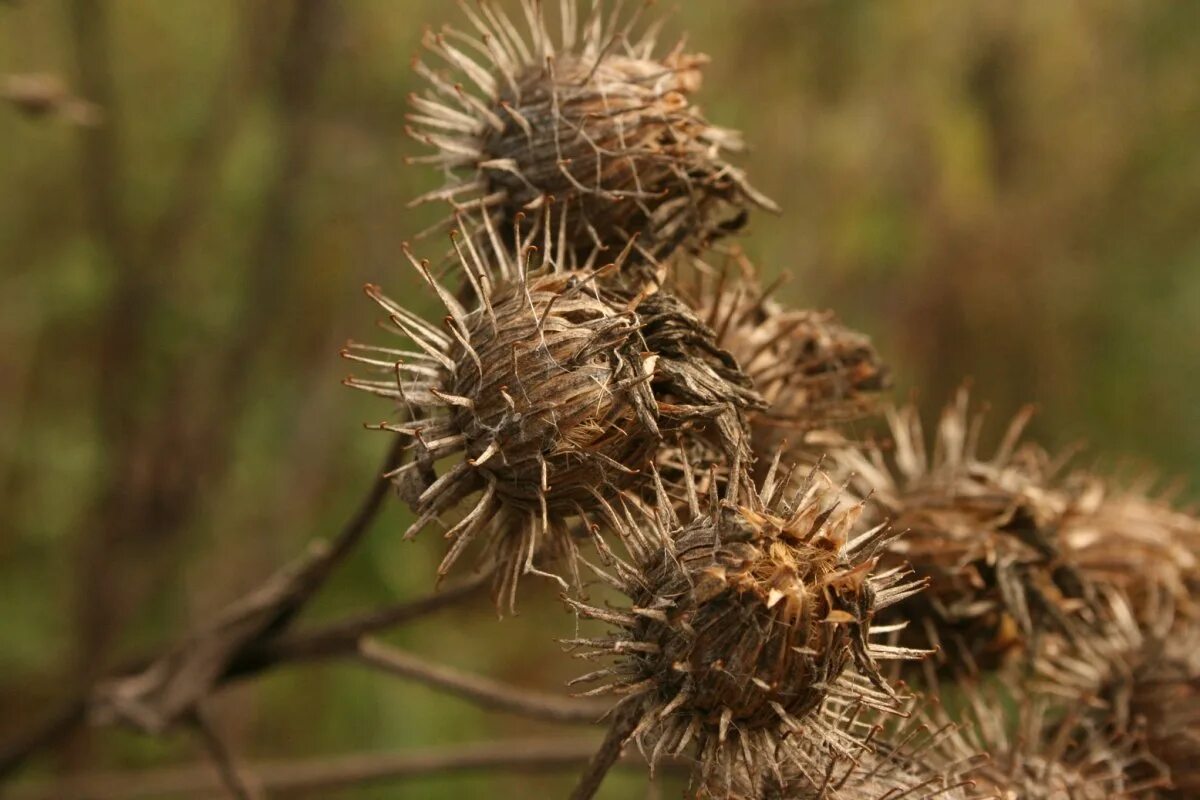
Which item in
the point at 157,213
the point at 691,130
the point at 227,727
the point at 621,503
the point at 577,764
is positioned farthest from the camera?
the point at 157,213

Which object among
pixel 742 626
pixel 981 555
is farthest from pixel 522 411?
pixel 981 555

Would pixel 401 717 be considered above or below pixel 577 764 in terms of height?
below

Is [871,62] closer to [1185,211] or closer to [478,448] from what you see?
[1185,211]

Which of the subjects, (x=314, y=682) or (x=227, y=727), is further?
(x=314, y=682)

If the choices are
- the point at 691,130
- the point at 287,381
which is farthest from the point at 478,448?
the point at 287,381

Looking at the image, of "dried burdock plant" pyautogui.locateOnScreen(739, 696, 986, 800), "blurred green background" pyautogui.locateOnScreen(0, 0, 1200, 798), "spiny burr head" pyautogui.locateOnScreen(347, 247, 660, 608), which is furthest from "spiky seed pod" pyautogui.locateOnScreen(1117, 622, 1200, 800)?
"blurred green background" pyautogui.locateOnScreen(0, 0, 1200, 798)

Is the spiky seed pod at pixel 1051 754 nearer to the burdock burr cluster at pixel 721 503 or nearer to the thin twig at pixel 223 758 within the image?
the burdock burr cluster at pixel 721 503
